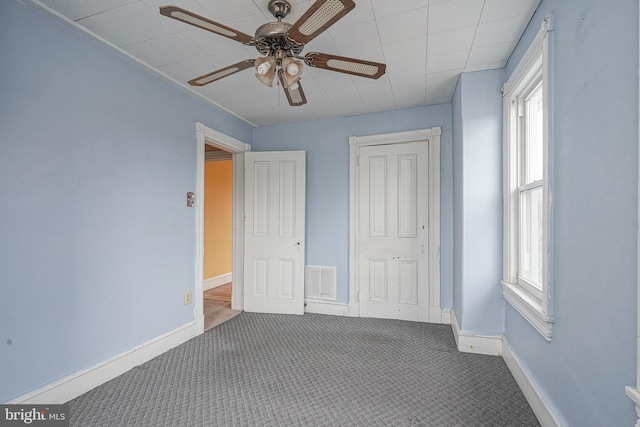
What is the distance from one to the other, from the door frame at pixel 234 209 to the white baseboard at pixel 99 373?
40 centimetres

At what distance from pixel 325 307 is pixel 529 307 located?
7.75 feet

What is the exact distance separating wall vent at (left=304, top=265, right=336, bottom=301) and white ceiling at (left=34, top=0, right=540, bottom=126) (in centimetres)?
206

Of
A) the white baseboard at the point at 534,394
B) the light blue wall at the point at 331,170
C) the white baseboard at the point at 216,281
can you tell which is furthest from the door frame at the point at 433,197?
the white baseboard at the point at 216,281

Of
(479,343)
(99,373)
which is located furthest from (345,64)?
(99,373)

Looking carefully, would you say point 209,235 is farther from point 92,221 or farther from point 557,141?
point 557,141

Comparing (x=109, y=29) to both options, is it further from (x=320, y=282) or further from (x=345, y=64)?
(x=320, y=282)

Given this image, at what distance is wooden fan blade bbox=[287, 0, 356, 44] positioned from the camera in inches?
47.8

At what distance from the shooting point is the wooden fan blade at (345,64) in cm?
165

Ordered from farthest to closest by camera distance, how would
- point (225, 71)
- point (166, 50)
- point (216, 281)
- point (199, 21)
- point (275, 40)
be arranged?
point (216, 281)
point (166, 50)
point (225, 71)
point (275, 40)
point (199, 21)

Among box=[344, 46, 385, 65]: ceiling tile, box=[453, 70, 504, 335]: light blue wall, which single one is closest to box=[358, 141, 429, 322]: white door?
box=[453, 70, 504, 335]: light blue wall

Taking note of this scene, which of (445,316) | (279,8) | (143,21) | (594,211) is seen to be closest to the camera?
(594,211)

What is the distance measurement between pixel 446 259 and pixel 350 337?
1.36 metres

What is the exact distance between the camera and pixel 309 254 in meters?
3.95

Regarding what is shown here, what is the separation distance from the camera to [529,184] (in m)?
2.12
